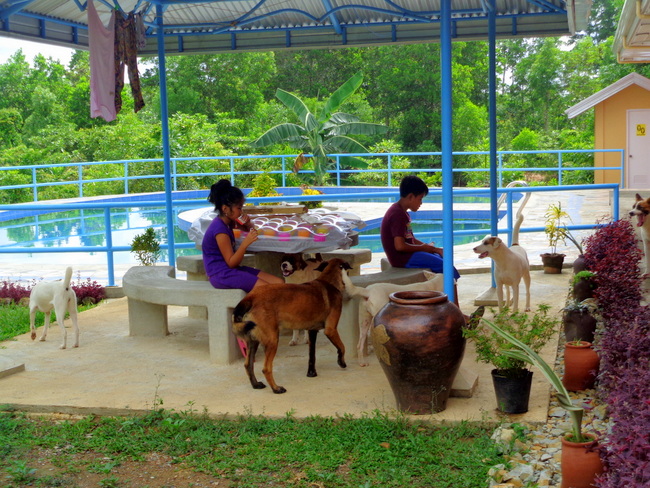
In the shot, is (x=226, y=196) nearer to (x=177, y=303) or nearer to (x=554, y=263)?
(x=177, y=303)

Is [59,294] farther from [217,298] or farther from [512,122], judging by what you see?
[512,122]

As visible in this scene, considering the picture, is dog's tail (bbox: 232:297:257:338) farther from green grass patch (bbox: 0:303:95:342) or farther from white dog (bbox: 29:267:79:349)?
green grass patch (bbox: 0:303:95:342)

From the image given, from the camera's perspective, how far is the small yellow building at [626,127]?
23.7 m

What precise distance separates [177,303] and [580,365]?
3.22m

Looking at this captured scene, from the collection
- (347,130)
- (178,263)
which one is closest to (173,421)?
(178,263)

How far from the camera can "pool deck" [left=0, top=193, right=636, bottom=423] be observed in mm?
5340

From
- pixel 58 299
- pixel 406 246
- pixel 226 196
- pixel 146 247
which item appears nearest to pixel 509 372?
pixel 406 246

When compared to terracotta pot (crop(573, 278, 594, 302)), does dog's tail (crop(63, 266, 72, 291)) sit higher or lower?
higher

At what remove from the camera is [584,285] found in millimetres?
6992

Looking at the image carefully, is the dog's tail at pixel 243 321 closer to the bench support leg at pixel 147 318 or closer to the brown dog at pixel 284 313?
the brown dog at pixel 284 313

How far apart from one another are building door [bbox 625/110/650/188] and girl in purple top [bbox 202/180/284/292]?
19700 millimetres

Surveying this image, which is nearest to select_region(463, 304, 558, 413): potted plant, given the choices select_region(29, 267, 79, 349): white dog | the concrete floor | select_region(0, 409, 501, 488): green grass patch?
the concrete floor

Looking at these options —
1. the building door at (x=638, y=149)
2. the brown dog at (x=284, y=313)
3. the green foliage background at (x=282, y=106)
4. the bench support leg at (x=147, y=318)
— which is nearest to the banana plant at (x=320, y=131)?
the green foliage background at (x=282, y=106)

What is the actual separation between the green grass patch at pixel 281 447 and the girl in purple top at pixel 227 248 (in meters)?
1.47
